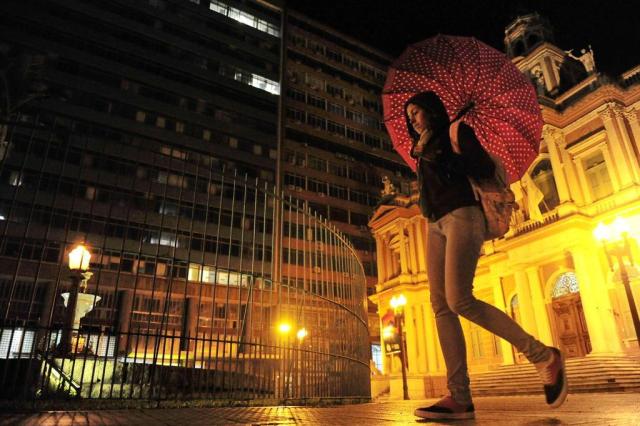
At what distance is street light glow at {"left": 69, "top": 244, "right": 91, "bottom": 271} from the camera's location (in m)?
6.65

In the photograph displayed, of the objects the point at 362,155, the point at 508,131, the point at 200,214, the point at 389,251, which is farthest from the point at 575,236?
the point at 362,155

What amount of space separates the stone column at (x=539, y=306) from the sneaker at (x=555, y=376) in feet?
62.6

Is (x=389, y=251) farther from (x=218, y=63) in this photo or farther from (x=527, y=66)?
(x=218, y=63)

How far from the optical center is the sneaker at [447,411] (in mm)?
3010

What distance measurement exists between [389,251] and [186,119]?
22218 millimetres

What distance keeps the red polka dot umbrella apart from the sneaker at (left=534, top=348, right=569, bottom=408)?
1.71 meters

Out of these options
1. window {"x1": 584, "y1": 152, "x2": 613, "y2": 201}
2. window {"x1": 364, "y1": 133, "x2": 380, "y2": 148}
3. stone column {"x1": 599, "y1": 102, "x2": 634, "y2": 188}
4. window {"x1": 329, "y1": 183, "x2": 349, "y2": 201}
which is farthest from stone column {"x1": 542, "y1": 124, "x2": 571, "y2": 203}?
window {"x1": 364, "y1": 133, "x2": 380, "y2": 148}

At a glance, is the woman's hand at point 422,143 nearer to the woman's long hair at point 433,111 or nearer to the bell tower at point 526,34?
the woman's long hair at point 433,111

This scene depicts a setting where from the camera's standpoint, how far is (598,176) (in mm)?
21250

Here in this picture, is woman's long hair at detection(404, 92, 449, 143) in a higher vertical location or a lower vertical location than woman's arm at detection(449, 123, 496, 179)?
higher

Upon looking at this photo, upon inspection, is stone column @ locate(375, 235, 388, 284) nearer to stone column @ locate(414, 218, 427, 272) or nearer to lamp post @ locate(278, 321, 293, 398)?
stone column @ locate(414, 218, 427, 272)

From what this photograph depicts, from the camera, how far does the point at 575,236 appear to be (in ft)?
62.6

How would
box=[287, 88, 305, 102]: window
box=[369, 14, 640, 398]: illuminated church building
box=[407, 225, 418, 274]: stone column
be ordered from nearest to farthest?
1. box=[369, 14, 640, 398]: illuminated church building
2. box=[407, 225, 418, 274]: stone column
3. box=[287, 88, 305, 102]: window

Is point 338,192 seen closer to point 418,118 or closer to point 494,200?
point 418,118
